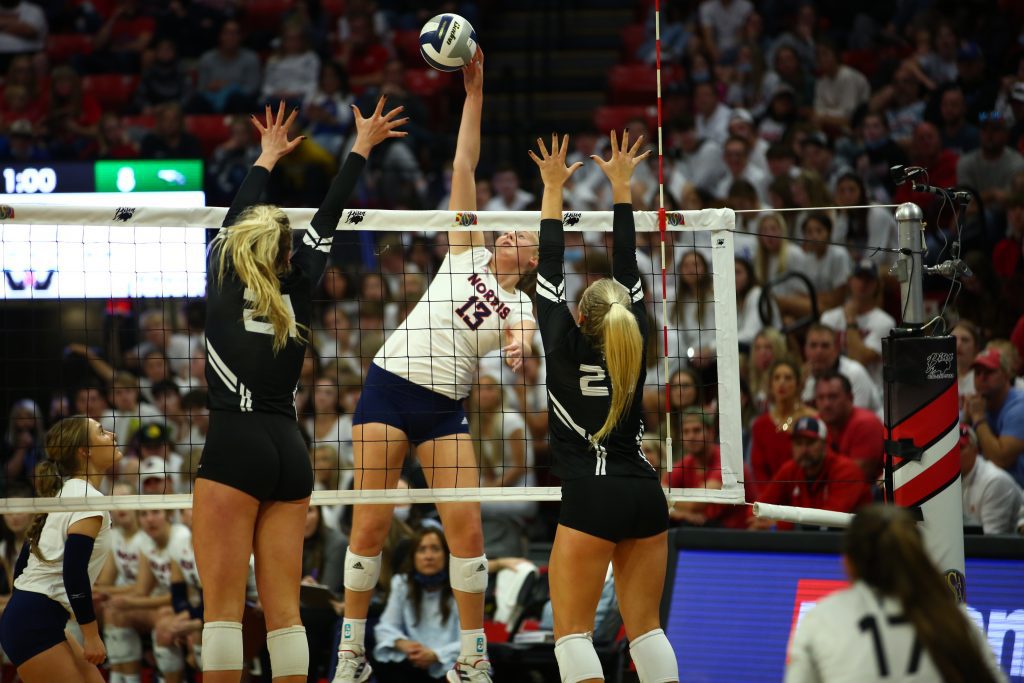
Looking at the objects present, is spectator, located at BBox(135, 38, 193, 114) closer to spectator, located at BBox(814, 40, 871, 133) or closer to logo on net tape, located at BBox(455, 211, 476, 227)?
spectator, located at BBox(814, 40, 871, 133)

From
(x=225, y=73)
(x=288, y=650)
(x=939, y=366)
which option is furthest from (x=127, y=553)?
(x=225, y=73)

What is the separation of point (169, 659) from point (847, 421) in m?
4.77

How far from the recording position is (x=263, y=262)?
4.87 metres

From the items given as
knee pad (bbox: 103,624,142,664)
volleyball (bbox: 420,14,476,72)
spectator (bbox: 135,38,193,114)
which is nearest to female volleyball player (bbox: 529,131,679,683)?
volleyball (bbox: 420,14,476,72)

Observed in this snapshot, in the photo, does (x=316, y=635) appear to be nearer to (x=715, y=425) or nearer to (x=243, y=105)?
(x=715, y=425)

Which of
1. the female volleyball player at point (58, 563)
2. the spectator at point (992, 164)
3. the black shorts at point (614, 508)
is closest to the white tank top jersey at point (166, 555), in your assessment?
the female volleyball player at point (58, 563)

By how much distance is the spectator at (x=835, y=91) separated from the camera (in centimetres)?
1202

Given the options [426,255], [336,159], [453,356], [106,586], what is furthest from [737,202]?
[106,586]

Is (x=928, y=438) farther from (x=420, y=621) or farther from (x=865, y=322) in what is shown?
(x=865, y=322)

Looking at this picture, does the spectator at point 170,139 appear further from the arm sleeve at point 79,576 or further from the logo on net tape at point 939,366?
the logo on net tape at point 939,366

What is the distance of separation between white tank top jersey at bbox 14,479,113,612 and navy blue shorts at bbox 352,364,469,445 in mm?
1347

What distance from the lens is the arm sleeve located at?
532 cm

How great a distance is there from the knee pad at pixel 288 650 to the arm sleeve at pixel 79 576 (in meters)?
0.91

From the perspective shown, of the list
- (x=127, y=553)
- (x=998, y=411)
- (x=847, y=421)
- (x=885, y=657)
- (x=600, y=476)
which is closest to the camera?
(x=885, y=657)
